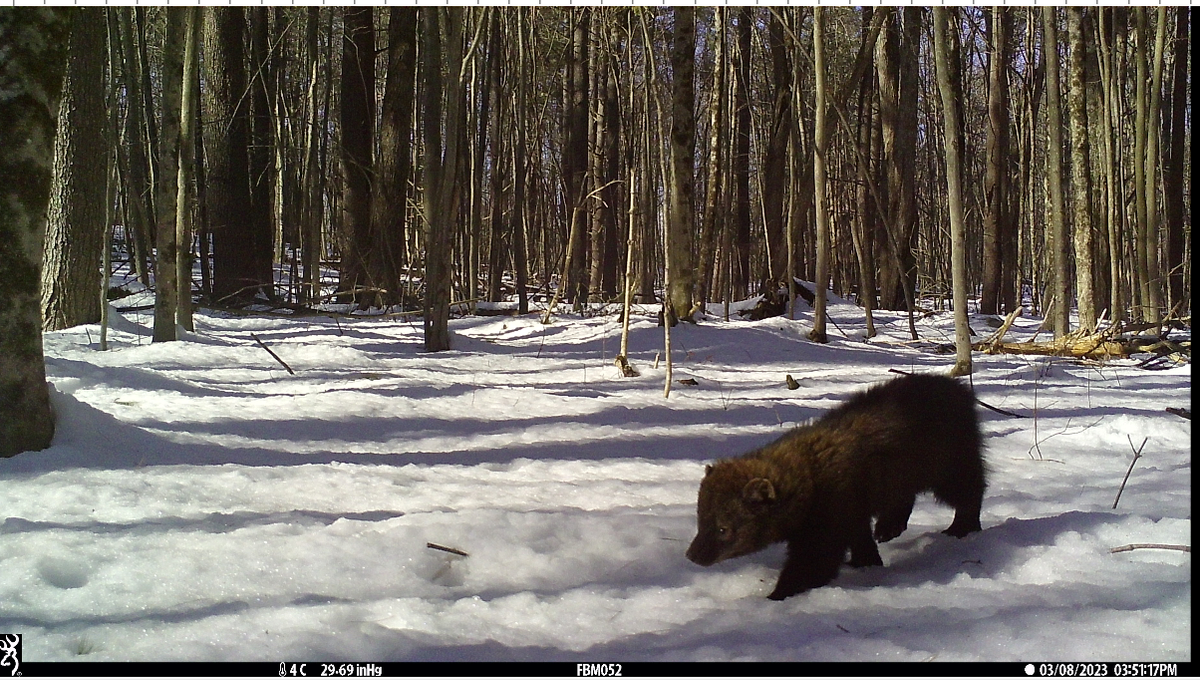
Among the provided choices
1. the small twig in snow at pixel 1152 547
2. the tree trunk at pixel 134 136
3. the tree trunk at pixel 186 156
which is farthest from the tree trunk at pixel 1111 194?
the tree trunk at pixel 134 136

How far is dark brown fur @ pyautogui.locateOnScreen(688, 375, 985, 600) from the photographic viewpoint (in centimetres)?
280

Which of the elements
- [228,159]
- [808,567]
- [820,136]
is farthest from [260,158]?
[808,567]

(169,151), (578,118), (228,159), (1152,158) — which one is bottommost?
(169,151)

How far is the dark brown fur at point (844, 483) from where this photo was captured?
2.80 m

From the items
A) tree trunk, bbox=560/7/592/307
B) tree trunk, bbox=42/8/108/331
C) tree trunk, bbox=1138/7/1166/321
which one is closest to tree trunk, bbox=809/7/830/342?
tree trunk, bbox=1138/7/1166/321

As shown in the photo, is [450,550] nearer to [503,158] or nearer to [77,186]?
[77,186]

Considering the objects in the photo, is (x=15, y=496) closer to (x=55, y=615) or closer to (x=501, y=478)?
(x=55, y=615)

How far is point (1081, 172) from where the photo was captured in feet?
31.9

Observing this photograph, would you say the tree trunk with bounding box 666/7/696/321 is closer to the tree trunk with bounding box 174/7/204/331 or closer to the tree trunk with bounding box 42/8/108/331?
the tree trunk with bounding box 174/7/204/331

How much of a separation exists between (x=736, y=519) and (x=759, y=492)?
0.14 metres

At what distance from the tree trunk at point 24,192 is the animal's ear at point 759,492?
313cm

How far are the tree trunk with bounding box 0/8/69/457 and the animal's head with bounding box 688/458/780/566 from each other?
9.89 ft

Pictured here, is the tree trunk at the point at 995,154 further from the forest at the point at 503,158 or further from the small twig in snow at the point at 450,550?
the small twig in snow at the point at 450,550

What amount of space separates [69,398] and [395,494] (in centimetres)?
181
